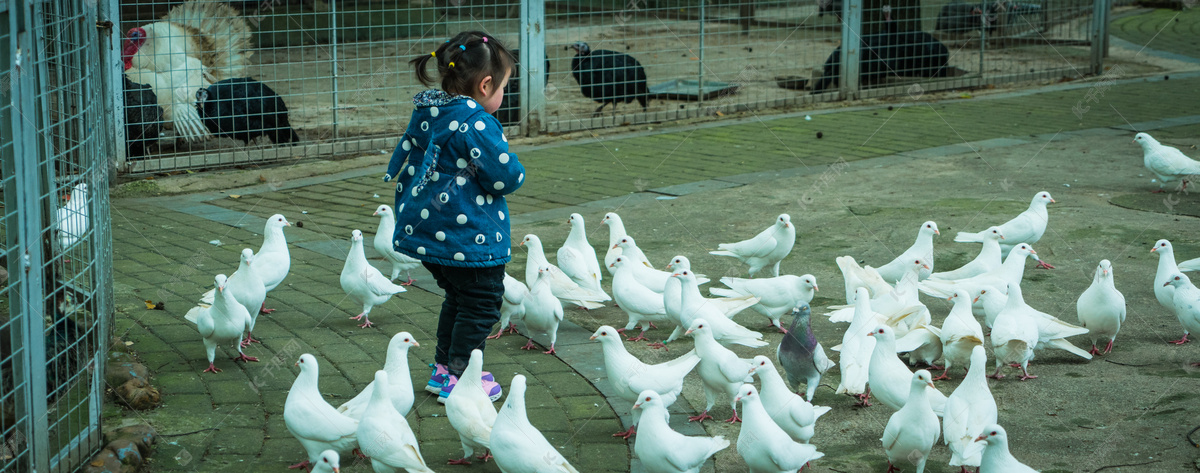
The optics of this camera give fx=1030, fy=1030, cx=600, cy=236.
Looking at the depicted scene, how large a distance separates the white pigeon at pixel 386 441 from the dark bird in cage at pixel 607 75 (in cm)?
768

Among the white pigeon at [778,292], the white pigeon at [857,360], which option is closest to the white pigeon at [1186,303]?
the white pigeon at [857,360]

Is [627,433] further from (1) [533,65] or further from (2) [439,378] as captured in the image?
(1) [533,65]

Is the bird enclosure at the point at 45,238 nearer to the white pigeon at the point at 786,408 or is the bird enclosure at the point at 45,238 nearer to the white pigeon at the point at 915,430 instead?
the white pigeon at the point at 786,408

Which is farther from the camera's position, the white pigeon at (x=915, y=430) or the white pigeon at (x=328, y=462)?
the white pigeon at (x=915, y=430)

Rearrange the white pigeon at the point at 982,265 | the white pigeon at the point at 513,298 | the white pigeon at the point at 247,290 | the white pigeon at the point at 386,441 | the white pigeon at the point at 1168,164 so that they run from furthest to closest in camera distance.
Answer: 1. the white pigeon at the point at 1168,164
2. the white pigeon at the point at 982,265
3. the white pigeon at the point at 513,298
4. the white pigeon at the point at 247,290
5. the white pigeon at the point at 386,441

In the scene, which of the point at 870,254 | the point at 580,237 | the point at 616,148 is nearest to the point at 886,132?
the point at 616,148

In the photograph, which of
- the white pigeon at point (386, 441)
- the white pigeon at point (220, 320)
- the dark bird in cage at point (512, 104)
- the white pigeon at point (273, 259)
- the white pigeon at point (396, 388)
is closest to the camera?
the white pigeon at point (386, 441)

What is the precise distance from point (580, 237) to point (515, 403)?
238 centimetres

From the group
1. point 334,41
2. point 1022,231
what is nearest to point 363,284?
point 1022,231

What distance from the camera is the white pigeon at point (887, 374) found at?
3.80 metres

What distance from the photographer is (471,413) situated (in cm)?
343

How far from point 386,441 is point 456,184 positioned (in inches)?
39.4

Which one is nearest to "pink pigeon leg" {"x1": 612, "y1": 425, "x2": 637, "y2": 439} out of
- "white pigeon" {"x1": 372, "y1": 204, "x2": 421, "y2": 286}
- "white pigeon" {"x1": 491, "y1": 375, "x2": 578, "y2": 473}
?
"white pigeon" {"x1": 491, "y1": 375, "x2": 578, "y2": 473}

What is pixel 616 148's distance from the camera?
954cm
